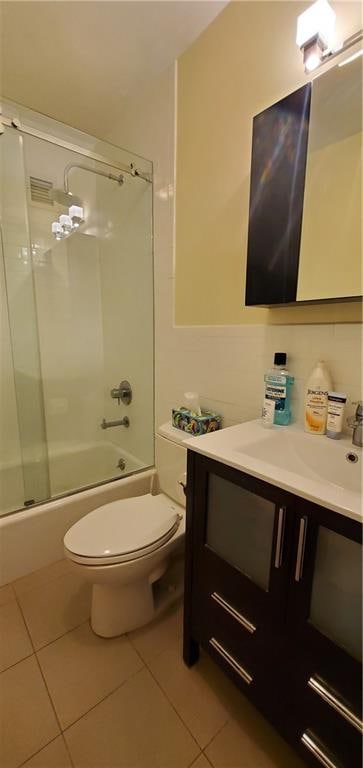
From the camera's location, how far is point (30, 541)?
1438mm

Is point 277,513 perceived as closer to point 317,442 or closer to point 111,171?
point 317,442

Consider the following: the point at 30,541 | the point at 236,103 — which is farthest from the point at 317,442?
the point at 30,541

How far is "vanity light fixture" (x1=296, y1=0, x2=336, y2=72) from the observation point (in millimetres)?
822

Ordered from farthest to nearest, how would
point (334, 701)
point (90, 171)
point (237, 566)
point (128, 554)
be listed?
1. point (90, 171)
2. point (128, 554)
3. point (237, 566)
4. point (334, 701)

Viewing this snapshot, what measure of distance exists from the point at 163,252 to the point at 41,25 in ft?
3.21

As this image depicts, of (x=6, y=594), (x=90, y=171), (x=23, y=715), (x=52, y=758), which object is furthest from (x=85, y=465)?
(x=90, y=171)

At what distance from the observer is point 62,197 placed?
185 cm

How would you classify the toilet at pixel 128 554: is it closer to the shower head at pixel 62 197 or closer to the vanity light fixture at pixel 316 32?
the vanity light fixture at pixel 316 32

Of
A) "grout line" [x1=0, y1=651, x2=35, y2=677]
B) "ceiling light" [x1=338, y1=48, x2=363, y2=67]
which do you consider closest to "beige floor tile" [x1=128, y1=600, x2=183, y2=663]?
"grout line" [x1=0, y1=651, x2=35, y2=677]

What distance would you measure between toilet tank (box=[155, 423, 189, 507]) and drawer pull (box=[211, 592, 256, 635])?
49 centimetres

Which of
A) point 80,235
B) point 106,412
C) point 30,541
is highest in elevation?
point 80,235

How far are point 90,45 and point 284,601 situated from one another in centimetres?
217

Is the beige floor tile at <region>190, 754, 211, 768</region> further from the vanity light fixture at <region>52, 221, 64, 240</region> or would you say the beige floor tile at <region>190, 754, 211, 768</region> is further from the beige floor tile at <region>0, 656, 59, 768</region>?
the vanity light fixture at <region>52, 221, 64, 240</region>

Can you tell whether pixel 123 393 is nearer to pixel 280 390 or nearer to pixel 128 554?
pixel 128 554
